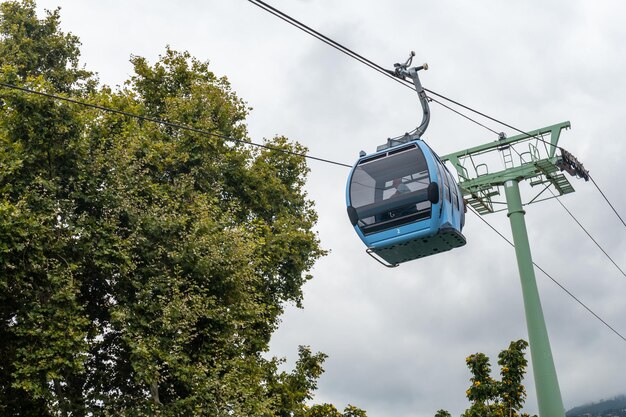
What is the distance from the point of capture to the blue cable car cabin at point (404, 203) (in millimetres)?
13508

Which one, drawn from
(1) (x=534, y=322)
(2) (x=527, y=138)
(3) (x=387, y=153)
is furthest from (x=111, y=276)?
(2) (x=527, y=138)

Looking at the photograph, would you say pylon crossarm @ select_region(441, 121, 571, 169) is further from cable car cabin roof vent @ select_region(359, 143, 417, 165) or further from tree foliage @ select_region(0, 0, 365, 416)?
cable car cabin roof vent @ select_region(359, 143, 417, 165)

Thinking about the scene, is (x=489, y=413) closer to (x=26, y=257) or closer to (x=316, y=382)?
(x=316, y=382)

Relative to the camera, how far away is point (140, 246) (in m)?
18.9

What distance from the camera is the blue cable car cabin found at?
13508 mm

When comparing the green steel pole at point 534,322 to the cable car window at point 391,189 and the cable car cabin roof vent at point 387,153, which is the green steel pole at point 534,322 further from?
the cable car cabin roof vent at point 387,153

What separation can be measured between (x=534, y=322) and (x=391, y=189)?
890 centimetres

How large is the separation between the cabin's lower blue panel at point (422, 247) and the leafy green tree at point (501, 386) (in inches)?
448

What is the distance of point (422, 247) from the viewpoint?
14195 mm

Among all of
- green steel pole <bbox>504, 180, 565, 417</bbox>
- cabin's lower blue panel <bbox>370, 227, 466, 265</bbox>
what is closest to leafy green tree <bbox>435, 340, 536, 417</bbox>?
green steel pole <bbox>504, 180, 565, 417</bbox>

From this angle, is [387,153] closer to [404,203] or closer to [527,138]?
[404,203]

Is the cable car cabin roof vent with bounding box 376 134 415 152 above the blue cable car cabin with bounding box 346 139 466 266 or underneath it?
above

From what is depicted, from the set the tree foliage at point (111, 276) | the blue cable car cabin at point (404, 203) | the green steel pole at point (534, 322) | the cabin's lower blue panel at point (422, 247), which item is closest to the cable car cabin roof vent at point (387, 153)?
the blue cable car cabin at point (404, 203)

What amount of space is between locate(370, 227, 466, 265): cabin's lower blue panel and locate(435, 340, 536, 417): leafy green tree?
1137 cm
